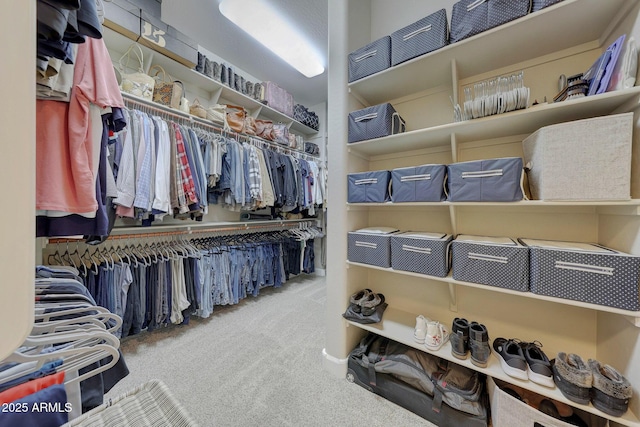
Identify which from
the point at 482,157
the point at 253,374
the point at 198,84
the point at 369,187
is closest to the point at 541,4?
the point at 482,157

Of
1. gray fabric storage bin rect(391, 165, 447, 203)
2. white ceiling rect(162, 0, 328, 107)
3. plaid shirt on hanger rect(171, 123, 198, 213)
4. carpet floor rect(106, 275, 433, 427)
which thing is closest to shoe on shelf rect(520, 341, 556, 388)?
carpet floor rect(106, 275, 433, 427)

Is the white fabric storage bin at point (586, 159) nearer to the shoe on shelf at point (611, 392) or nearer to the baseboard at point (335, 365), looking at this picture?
the shoe on shelf at point (611, 392)

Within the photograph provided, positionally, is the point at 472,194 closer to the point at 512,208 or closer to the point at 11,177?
the point at 512,208

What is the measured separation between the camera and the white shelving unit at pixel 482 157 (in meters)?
0.93

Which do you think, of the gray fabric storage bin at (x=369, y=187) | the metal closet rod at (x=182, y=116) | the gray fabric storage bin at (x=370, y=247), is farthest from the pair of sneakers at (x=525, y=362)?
the metal closet rod at (x=182, y=116)

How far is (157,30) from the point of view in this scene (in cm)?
195

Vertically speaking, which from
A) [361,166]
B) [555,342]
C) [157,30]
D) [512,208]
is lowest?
[555,342]

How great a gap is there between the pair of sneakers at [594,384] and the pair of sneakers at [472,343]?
253 mm

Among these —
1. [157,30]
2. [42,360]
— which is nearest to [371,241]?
[42,360]

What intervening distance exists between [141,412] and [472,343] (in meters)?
1.37

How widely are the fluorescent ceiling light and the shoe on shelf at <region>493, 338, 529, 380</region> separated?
2.96m

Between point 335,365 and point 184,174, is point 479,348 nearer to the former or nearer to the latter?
point 335,365

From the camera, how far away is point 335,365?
5.12 feet

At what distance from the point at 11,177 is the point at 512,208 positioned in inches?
70.3
